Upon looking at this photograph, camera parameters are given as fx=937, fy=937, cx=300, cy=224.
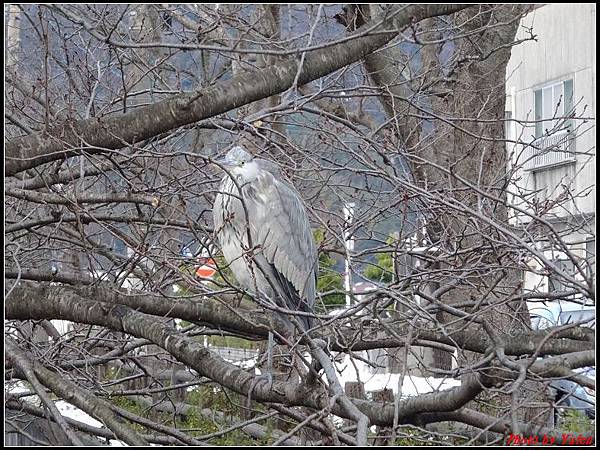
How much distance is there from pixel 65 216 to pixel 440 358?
19.5 feet

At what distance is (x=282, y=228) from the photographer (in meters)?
5.41

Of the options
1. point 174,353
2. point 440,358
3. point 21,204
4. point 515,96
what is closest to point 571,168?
point 515,96

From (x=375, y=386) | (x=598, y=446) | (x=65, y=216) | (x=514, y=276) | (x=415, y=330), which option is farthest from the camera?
(x=375, y=386)

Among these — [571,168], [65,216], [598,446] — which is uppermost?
[571,168]

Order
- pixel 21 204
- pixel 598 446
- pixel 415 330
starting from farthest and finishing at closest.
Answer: pixel 21 204 < pixel 415 330 < pixel 598 446

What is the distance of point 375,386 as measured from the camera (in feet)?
43.3

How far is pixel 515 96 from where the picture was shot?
1869 centimetres

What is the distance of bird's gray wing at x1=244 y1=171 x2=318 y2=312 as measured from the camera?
211 inches

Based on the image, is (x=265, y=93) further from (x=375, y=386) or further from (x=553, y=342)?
(x=375, y=386)

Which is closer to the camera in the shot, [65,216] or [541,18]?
[65,216]

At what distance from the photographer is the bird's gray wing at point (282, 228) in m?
5.36

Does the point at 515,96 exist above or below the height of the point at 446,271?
above

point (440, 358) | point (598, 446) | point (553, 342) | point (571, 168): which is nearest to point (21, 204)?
point (553, 342)

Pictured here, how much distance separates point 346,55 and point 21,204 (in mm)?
2719
